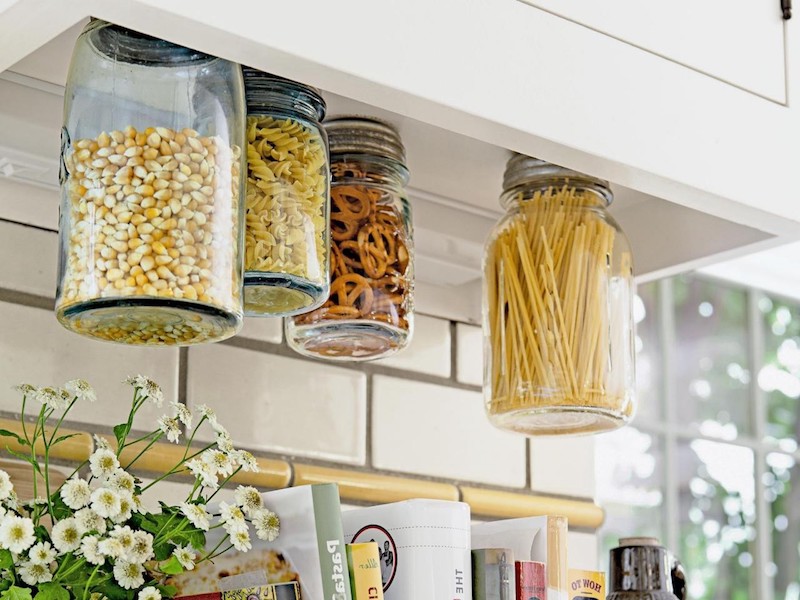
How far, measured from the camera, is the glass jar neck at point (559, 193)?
104 centimetres

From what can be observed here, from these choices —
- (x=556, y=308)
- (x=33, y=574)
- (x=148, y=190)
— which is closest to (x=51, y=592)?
(x=33, y=574)

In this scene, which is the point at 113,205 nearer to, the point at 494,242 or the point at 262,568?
the point at 262,568

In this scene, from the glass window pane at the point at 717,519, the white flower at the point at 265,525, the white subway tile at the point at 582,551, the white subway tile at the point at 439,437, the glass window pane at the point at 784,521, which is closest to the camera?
the white flower at the point at 265,525

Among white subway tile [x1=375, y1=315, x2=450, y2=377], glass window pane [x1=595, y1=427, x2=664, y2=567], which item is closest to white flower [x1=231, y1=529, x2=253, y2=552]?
white subway tile [x1=375, y1=315, x2=450, y2=377]

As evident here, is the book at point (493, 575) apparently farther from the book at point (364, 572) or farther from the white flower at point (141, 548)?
the white flower at point (141, 548)

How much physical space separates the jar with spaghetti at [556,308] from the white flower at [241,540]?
30 cm

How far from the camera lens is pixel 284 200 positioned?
84 centimetres

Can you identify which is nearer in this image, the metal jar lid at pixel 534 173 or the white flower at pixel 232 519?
the white flower at pixel 232 519

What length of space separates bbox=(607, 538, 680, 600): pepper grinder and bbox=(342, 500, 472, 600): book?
7.5 inches

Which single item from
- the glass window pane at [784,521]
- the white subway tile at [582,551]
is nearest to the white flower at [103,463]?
the white subway tile at [582,551]

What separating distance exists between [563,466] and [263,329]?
403 mm

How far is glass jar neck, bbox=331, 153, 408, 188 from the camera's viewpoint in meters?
0.97

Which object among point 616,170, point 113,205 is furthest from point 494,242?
point 113,205

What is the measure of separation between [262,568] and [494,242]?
0.37 metres
